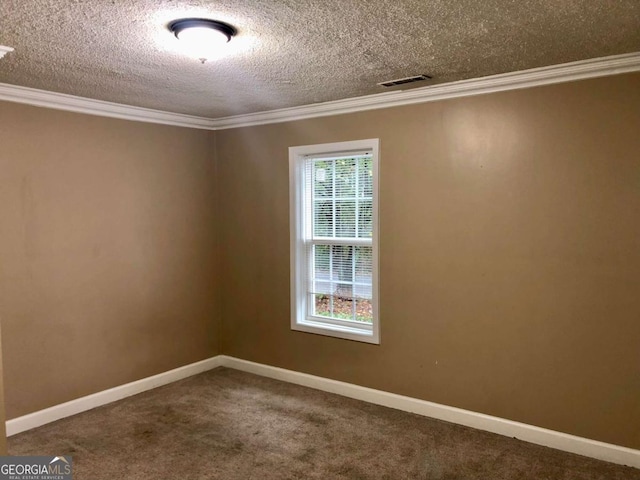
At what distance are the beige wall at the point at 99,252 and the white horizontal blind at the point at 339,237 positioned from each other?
1.12 metres

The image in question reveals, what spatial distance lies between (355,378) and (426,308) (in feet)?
2.98

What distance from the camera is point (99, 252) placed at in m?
4.12

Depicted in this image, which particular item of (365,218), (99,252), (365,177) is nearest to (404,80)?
(365,177)

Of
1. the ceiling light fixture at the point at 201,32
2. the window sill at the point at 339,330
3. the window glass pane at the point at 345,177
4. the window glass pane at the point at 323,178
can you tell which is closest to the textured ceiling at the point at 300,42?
the ceiling light fixture at the point at 201,32

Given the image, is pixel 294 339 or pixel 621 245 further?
pixel 294 339

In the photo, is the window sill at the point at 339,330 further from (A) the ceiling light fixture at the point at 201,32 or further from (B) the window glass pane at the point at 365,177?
(A) the ceiling light fixture at the point at 201,32

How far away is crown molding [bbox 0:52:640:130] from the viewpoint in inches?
121

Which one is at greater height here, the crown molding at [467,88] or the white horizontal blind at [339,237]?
the crown molding at [467,88]

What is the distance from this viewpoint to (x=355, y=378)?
167 inches

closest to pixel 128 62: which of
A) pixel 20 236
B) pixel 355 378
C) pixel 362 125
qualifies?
pixel 20 236

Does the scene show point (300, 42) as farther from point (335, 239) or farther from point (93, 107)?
point (93, 107)

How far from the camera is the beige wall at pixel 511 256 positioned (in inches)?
122

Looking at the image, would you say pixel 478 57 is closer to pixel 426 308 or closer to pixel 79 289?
pixel 426 308

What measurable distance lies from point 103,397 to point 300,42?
10.6 ft
